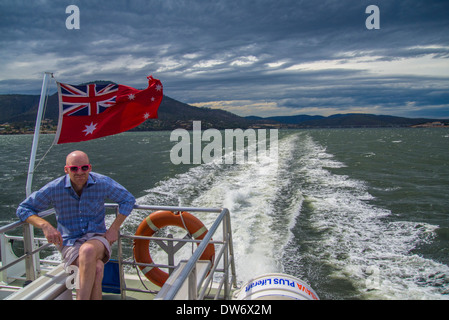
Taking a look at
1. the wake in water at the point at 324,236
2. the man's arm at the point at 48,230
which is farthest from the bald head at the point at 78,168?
the wake in water at the point at 324,236

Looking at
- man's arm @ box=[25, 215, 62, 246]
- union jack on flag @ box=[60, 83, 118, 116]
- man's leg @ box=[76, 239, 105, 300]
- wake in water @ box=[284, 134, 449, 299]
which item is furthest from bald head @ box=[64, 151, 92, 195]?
wake in water @ box=[284, 134, 449, 299]

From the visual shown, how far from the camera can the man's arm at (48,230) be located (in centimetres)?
266

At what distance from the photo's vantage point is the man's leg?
2.50 m

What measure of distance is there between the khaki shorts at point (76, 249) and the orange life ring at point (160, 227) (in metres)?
1.06

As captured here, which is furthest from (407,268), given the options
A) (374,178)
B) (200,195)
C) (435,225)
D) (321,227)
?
(374,178)

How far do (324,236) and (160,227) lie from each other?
206 inches

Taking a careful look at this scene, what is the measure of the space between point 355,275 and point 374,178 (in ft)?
37.6

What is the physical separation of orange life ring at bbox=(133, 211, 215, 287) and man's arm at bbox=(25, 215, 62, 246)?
128 cm

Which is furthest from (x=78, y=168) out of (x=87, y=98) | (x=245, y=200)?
(x=245, y=200)

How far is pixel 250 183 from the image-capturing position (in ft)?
47.3

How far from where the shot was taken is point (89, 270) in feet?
8.33

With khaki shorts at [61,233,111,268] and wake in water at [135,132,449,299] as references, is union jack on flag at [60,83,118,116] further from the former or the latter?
wake in water at [135,132,449,299]

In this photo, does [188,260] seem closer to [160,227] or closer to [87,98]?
[160,227]

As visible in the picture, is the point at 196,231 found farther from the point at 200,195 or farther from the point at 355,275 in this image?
the point at 200,195
